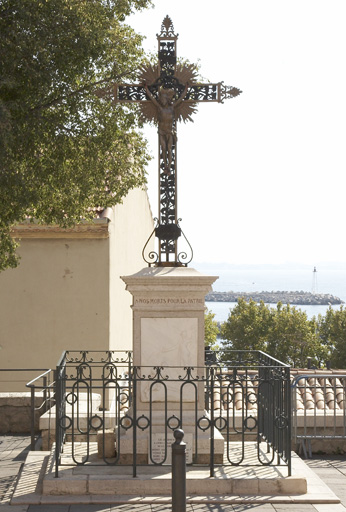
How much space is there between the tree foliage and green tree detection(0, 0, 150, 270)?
53.2 metres

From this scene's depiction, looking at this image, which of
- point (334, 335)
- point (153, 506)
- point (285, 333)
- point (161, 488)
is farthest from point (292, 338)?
point (153, 506)

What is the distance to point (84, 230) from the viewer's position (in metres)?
15.8

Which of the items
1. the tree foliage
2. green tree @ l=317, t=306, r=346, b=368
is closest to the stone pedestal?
green tree @ l=317, t=306, r=346, b=368

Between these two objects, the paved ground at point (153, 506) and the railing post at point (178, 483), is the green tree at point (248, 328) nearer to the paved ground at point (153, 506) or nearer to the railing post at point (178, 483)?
the paved ground at point (153, 506)

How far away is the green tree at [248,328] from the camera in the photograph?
64.4 m

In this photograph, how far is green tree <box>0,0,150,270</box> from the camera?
8812mm

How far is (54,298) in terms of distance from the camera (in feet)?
52.9

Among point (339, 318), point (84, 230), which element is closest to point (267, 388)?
point (84, 230)

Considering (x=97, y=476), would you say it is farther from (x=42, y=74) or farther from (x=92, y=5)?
(x=92, y=5)

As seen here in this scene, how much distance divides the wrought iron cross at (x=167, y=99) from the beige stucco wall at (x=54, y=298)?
7.02 m

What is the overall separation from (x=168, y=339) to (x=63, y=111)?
135 inches

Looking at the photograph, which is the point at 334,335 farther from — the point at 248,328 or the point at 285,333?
the point at 248,328

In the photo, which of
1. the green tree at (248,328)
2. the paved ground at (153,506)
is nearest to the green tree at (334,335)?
the green tree at (248,328)

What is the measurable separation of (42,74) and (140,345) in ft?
11.1
